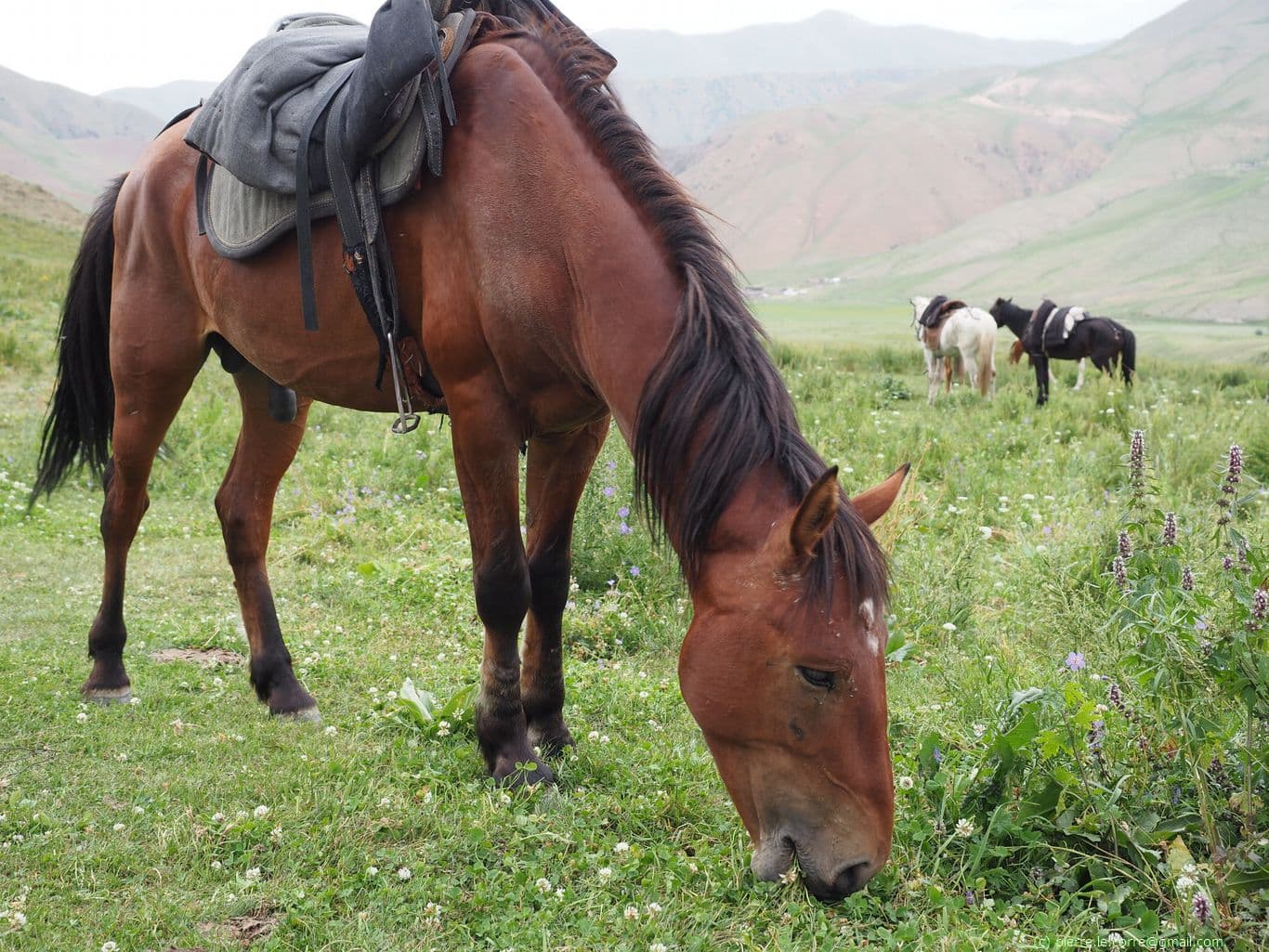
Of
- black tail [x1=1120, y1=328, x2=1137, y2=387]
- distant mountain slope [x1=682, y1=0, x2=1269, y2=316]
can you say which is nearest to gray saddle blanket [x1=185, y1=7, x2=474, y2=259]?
black tail [x1=1120, y1=328, x2=1137, y2=387]

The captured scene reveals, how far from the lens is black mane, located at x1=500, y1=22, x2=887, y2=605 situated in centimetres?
206

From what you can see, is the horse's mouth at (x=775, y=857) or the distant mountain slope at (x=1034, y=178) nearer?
the horse's mouth at (x=775, y=857)

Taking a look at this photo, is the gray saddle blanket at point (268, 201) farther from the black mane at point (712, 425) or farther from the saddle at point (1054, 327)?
the saddle at point (1054, 327)

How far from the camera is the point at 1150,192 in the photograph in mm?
70062

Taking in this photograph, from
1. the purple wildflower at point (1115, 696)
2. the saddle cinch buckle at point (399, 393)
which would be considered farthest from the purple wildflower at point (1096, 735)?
the saddle cinch buckle at point (399, 393)

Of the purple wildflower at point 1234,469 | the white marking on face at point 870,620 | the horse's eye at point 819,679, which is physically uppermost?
the purple wildflower at point 1234,469

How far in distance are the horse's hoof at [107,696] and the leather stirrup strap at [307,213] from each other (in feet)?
5.88

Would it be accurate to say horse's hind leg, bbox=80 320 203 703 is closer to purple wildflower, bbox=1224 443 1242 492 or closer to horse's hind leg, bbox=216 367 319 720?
horse's hind leg, bbox=216 367 319 720

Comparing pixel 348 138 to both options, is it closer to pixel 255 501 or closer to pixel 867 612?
pixel 255 501

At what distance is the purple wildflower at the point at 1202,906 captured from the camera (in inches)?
76.4

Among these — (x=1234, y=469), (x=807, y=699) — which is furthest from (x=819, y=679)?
(x=1234, y=469)

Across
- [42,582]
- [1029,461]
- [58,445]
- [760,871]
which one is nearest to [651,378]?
[760,871]

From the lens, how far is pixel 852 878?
203 cm

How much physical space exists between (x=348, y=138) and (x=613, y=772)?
2129 mm
